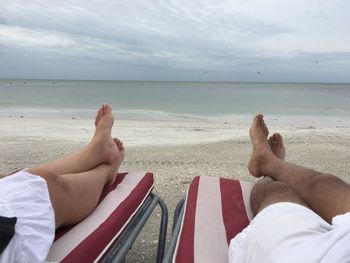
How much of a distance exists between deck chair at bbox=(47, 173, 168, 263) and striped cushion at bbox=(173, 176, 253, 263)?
0.89 ft

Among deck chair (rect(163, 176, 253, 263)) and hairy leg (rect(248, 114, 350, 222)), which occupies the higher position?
hairy leg (rect(248, 114, 350, 222))

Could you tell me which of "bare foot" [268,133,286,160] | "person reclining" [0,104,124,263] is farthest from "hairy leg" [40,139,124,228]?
"bare foot" [268,133,286,160]

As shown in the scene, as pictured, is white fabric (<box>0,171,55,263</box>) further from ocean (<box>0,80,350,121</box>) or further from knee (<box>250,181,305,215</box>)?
ocean (<box>0,80,350,121</box>)

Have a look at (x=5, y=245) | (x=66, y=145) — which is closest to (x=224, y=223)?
(x=5, y=245)

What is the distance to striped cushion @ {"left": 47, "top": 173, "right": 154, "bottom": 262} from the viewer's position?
1410 millimetres

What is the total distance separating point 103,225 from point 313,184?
945mm

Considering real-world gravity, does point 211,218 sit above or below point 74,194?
below

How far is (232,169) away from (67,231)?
9.58 ft

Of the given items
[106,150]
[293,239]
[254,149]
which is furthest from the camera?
[254,149]

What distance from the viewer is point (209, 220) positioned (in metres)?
1.75

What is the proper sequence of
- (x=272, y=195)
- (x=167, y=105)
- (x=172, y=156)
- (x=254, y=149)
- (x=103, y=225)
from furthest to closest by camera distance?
1. (x=167, y=105)
2. (x=172, y=156)
3. (x=254, y=149)
4. (x=103, y=225)
5. (x=272, y=195)

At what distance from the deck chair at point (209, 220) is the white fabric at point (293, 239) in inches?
Answer: 7.5

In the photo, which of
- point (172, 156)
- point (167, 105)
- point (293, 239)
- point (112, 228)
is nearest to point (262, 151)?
point (112, 228)

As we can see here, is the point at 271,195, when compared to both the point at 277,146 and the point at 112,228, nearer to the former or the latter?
the point at 112,228
